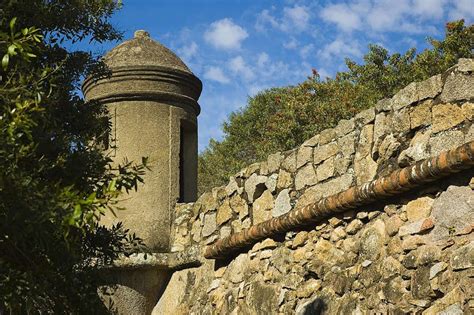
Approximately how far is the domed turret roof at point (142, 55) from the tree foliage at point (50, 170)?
277 centimetres

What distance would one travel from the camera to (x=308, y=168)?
655 centimetres

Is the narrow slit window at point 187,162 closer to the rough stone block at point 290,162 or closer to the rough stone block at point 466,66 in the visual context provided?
the rough stone block at point 290,162

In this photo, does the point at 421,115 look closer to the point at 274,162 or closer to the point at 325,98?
the point at 274,162

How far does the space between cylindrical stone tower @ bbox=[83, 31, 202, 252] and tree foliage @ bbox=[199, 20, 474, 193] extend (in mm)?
6742

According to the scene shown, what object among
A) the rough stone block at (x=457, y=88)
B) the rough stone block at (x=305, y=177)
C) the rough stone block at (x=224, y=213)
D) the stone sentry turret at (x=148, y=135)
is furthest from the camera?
the stone sentry turret at (x=148, y=135)

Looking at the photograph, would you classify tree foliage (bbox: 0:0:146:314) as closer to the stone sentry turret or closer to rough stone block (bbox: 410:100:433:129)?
rough stone block (bbox: 410:100:433:129)

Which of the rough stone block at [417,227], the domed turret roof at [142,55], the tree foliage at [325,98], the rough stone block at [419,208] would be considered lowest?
the rough stone block at [417,227]

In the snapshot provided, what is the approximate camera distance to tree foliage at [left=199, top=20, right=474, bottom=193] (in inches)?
567

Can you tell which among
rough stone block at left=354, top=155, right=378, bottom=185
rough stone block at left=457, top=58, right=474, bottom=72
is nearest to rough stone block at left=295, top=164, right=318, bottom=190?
rough stone block at left=354, top=155, right=378, bottom=185

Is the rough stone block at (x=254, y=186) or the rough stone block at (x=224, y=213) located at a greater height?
the rough stone block at (x=254, y=186)

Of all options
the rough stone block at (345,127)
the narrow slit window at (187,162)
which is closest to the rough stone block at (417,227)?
the rough stone block at (345,127)

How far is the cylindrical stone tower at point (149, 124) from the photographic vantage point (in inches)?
331

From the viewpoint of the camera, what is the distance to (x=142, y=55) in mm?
8789

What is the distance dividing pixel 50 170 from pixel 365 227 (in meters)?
2.36
